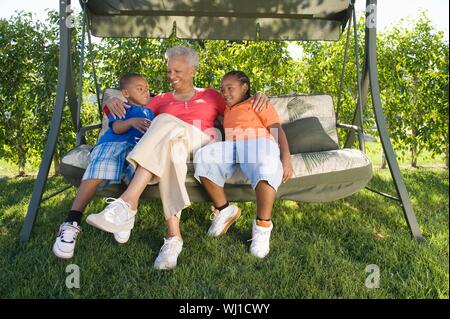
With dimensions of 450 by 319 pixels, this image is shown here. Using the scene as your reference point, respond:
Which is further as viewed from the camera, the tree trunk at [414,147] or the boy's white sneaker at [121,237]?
the tree trunk at [414,147]

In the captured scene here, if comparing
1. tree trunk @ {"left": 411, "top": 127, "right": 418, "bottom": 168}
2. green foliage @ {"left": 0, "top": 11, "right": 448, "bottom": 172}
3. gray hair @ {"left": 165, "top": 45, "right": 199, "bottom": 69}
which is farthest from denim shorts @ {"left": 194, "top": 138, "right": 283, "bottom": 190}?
tree trunk @ {"left": 411, "top": 127, "right": 418, "bottom": 168}

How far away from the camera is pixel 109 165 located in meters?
2.19

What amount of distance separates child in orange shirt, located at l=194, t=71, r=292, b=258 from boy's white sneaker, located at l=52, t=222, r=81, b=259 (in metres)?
0.71

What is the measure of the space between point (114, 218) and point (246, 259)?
0.69 meters

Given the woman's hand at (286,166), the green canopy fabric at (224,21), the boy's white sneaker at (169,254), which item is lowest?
the boy's white sneaker at (169,254)

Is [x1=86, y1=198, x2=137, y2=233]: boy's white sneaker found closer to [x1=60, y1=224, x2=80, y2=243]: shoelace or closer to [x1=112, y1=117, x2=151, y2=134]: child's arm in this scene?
[x1=60, y1=224, x2=80, y2=243]: shoelace

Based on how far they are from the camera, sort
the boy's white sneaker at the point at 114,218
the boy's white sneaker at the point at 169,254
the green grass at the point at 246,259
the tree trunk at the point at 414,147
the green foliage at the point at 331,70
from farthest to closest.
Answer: the tree trunk at the point at 414,147 < the green foliage at the point at 331,70 < the boy's white sneaker at the point at 169,254 < the boy's white sneaker at the point at 114,218 < the green grass at the point at 246,259

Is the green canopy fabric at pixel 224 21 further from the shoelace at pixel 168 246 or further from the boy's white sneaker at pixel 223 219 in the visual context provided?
the shoelace at pixel 168 246

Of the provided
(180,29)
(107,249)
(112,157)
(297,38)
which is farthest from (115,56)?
(107,249)

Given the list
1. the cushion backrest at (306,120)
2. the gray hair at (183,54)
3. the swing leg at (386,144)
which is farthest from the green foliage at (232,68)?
the swing leg at (386,144)

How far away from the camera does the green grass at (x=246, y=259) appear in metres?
1.76

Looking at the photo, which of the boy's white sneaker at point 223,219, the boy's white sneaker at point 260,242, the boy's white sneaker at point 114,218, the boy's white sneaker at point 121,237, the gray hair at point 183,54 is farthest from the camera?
the gray hair at point 183,54

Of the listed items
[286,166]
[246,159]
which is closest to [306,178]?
[286,166]

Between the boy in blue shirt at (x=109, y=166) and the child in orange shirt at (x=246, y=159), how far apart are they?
40 centimetres
